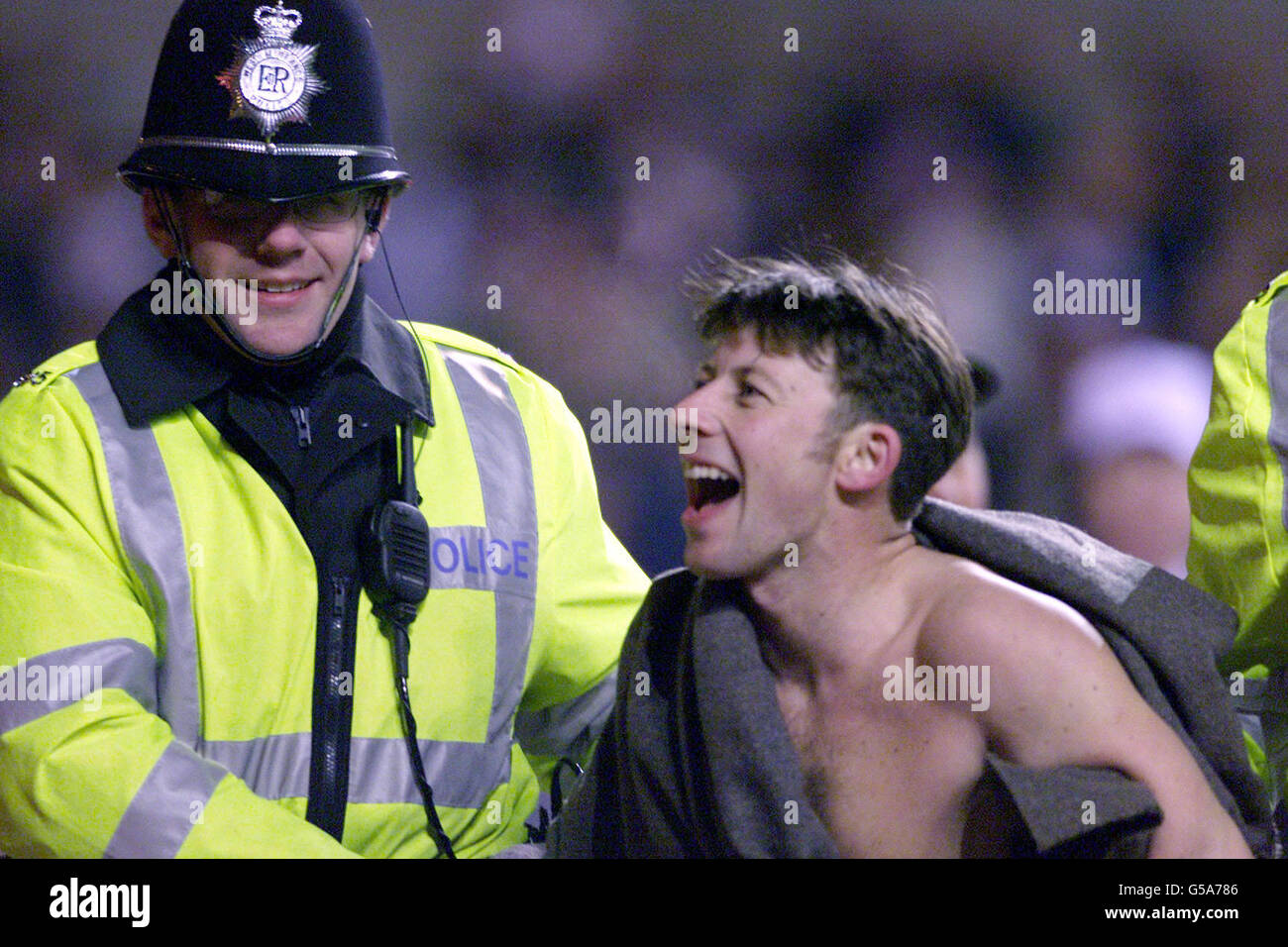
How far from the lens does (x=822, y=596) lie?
5.11ft

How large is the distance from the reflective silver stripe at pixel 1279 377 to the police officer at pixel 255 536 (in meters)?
0.86

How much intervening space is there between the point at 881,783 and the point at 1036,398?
2.05ft

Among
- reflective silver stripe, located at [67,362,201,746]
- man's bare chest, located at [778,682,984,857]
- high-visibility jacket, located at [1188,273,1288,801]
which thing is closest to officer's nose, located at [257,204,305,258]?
reflective silver stripe, located at [67,362,201,746]

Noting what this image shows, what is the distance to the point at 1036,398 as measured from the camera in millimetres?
1856

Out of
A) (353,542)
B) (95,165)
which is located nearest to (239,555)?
(353,542)

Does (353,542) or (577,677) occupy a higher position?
(353,542)

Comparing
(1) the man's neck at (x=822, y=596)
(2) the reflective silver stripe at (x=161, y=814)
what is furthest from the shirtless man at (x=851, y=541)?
(2) the reflective silver stripe at (x=161, y=814)

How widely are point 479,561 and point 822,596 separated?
398mm

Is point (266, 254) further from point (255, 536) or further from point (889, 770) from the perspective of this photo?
point (889, 770)

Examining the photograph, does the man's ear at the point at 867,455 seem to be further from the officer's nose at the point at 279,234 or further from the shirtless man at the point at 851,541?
the officer's nose at the point at 279,234

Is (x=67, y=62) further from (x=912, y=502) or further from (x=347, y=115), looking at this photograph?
(x=912, y=502)

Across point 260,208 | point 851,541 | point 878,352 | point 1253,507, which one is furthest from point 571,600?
point 1253,507

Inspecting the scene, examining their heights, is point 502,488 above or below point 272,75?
below

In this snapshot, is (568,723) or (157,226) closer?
(157,226)
